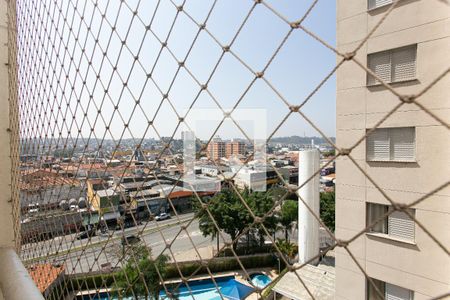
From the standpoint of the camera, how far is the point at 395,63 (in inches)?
60.4

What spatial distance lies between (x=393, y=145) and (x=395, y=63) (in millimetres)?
435

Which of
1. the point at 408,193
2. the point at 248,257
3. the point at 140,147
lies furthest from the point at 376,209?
the point at 248,257

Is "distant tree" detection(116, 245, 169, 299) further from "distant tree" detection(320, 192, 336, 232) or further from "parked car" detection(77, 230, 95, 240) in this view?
"distant tree" detection(320, 192, 336, 232)

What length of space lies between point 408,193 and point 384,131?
0.35 meters

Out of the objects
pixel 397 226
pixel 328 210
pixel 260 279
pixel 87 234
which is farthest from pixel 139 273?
pixel 328 210

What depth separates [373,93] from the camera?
5.29ft

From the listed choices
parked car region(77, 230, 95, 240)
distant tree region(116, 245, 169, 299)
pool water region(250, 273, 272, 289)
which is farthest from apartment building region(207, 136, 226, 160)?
pool water region(250, 273, 272, 289)

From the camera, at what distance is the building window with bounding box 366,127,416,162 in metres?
1.52

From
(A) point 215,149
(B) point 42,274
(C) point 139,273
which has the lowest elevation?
(B) point 42,274

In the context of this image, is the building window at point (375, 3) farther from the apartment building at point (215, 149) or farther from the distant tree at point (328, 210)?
the distant tree at point (328, 210)

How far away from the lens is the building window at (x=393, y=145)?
1522mm

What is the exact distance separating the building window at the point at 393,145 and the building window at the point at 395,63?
0.27 meters

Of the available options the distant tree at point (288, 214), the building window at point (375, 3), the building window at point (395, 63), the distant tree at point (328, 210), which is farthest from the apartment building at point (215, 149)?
the distant tree at point (288, 214)

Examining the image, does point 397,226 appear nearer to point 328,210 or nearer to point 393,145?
point 393,145
